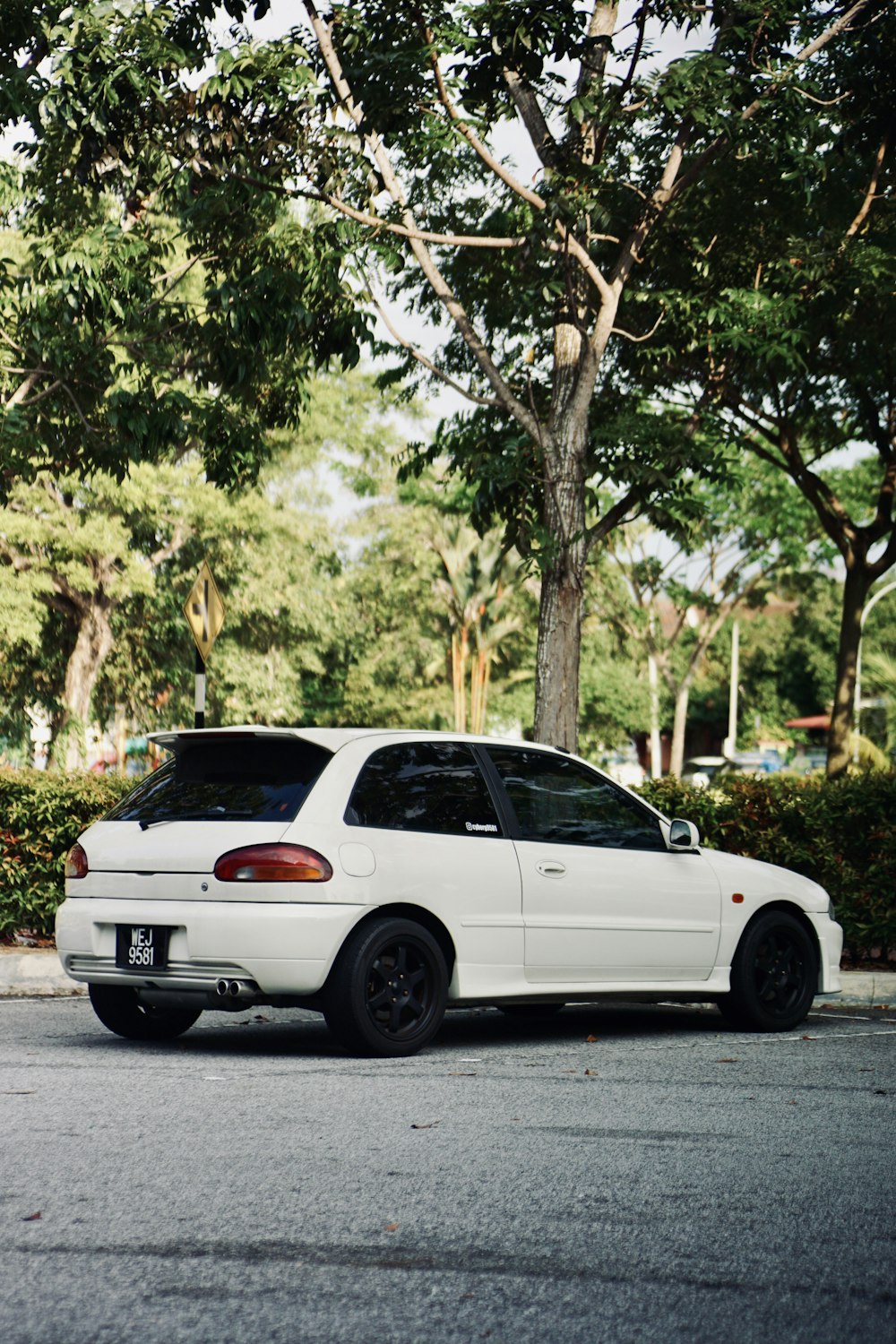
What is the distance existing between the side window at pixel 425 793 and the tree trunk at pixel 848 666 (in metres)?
13.1

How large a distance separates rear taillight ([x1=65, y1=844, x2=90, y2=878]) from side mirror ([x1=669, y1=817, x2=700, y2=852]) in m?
3.12

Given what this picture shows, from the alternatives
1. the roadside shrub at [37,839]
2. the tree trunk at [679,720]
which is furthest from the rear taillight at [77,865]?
the tree trunk at [679,720]

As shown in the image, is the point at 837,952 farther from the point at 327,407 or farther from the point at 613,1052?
the point at 327,407

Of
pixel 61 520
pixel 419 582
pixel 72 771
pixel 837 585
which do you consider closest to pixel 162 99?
pixel 72 771

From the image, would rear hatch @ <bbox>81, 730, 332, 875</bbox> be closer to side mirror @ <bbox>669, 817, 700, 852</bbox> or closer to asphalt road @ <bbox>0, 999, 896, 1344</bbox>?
asphalt road @ <bbox>0, 999, 896, 1344</bbox>

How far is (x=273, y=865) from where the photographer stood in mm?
7855

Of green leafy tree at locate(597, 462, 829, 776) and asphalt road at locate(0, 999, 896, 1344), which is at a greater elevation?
green leafy tree at locate(597, 462, 829, 776)

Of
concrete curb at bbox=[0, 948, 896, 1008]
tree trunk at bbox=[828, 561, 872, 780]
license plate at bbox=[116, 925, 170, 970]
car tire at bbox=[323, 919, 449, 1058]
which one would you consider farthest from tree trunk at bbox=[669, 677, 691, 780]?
license plate at bbox=[116, 925, 170, 970]

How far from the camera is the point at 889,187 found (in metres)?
18.0

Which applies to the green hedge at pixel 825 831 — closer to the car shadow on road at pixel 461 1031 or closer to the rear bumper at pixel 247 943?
the car shadow on road at pixel 461 1031

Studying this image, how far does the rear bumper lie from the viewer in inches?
306

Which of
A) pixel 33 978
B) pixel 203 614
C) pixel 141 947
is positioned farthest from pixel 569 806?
pixel 203 614

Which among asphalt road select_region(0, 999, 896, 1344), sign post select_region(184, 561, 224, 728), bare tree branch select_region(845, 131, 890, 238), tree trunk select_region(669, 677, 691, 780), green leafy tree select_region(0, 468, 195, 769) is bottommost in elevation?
asphalt road select_region(0, 999, 896, 1344)

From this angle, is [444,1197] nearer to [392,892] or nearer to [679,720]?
[392,892]
